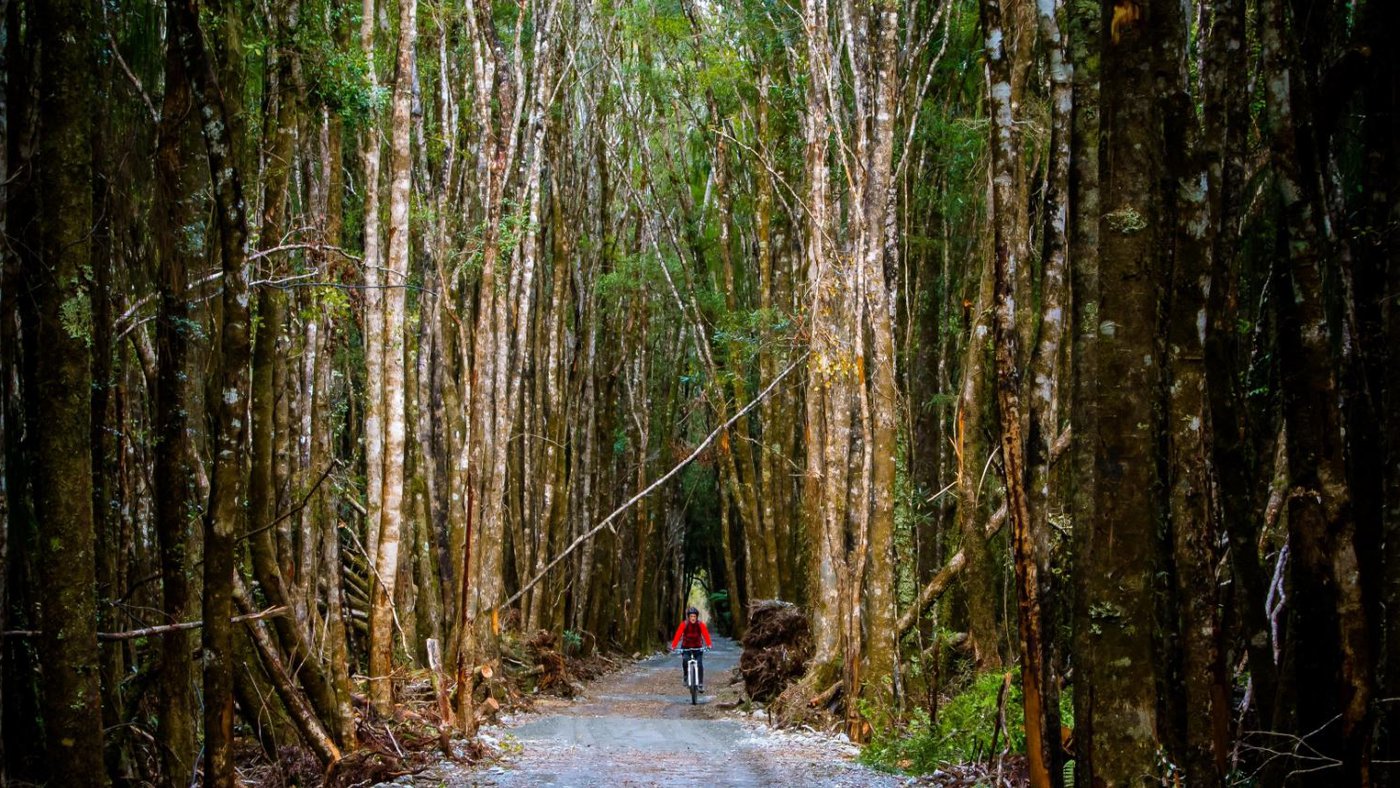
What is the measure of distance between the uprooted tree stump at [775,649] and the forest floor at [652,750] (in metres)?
0.56

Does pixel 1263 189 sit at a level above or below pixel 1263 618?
above

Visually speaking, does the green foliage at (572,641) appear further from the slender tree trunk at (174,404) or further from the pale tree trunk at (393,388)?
the slender tree trunk at (174,404)

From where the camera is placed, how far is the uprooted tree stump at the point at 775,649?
51.9 ft

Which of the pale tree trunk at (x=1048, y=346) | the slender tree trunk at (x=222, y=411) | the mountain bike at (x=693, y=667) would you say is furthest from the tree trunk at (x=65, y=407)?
the mountain bike at (x=693, y=667)

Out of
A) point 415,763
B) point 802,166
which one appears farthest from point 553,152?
point 415,763

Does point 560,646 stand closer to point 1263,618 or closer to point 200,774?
point 200,774

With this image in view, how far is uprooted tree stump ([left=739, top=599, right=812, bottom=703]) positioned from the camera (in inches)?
622

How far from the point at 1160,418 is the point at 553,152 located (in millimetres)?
17007

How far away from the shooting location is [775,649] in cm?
1598

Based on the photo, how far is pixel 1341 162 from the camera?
6.48 meters

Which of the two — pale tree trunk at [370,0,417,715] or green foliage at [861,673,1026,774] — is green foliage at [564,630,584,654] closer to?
pale tree trunk at [370,0,417,715]

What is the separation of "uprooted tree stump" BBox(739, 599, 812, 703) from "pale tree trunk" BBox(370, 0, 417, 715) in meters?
6.22

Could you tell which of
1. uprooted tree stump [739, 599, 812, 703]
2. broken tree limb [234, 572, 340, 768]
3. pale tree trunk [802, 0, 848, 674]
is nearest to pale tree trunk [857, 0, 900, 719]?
pale tree trunk [802, 0, 848, 674]

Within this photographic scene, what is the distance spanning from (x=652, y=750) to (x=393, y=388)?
15.4 feet
